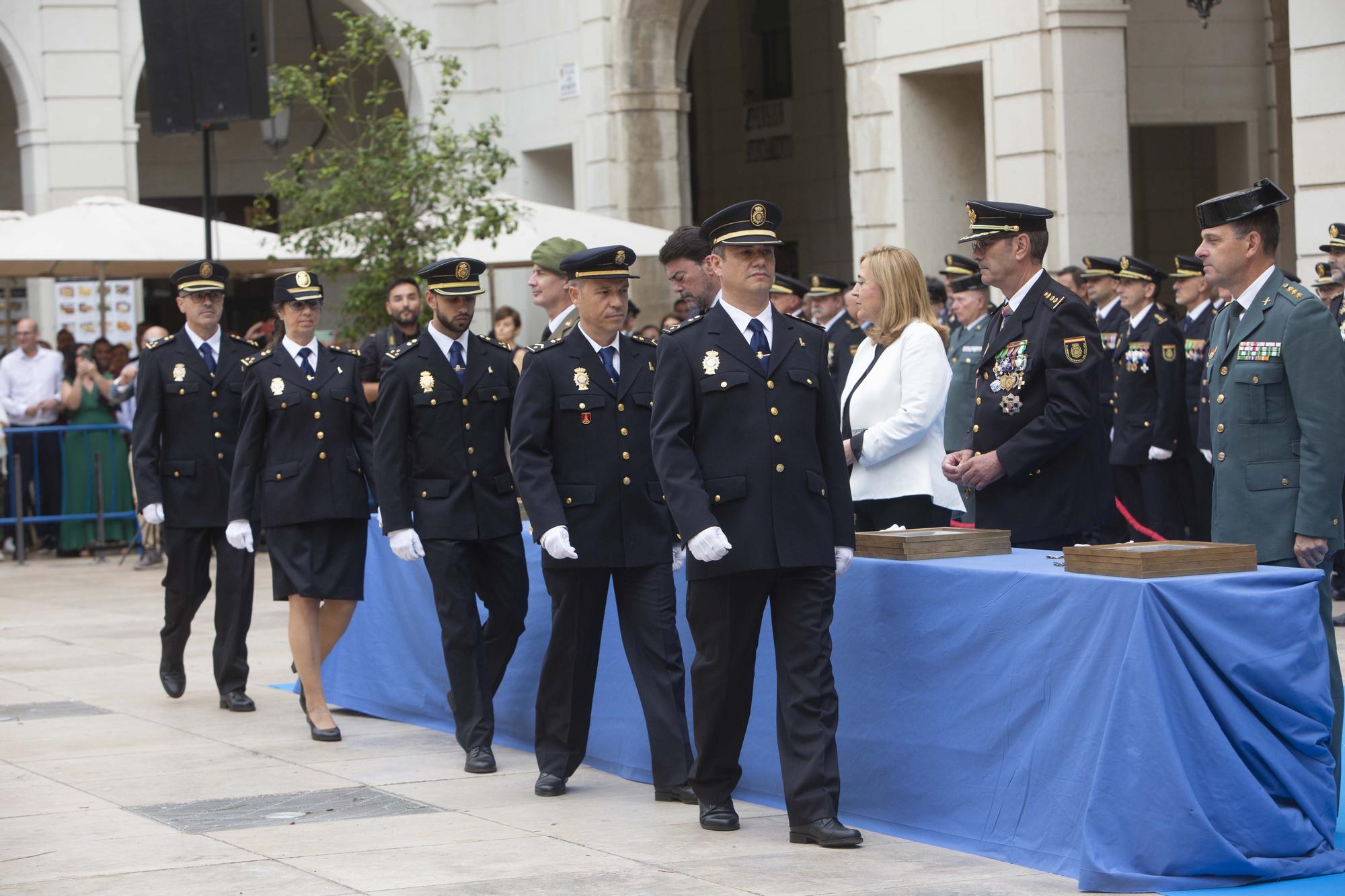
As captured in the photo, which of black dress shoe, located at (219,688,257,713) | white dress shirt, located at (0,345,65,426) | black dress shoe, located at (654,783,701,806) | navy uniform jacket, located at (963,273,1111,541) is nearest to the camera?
navy uniform jacket, located at (963,273,1111,541)

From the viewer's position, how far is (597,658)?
285 inches

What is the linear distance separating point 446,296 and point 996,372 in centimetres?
237

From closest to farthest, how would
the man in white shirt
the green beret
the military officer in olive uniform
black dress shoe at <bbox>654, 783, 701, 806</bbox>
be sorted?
black dress shoe at <bbox>654, 783, 701, 806</bbox> → the green beret → the military officer in olive uniform → the man in white shirt

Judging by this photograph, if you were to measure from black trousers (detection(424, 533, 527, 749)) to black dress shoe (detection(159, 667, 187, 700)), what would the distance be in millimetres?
2341

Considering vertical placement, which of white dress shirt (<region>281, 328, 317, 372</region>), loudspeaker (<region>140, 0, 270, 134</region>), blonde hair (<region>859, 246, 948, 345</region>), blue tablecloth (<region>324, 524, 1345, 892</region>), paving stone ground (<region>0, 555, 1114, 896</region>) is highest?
loudspeaker (<region>140, 0, 270, 134</region>)

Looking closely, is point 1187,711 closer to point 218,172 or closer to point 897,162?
point 897,162

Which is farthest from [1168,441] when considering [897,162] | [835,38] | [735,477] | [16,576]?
[835,38]

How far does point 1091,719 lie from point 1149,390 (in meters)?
7.52

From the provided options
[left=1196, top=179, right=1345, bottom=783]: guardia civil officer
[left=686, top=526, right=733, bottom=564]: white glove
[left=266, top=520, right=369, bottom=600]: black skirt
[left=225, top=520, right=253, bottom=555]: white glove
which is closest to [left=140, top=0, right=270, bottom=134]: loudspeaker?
[left=225, top=520, right=253, bottom=555]: white glove

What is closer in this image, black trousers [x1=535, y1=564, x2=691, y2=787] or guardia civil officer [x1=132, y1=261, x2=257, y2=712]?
black trousers [x1=535, y1=564, x2=691, y2=787]

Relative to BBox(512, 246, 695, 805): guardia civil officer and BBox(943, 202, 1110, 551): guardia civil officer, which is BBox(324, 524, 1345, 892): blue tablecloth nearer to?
BBox(943, 202, 1110, 551): guardia civil officer

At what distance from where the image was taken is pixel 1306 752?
219 inches

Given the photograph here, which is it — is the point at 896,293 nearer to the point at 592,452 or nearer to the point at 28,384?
the point at 592,452

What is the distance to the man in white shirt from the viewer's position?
1712 cm
